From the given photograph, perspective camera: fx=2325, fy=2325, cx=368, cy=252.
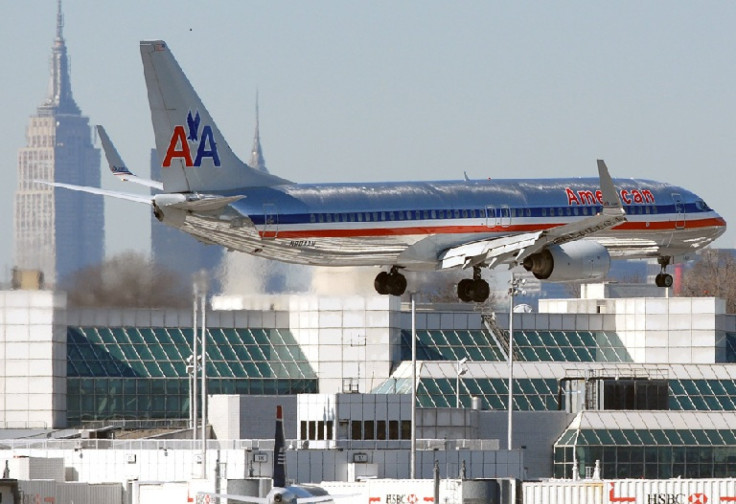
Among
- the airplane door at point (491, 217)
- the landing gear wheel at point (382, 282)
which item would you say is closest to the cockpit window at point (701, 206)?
the airplane door at point (491, 217)

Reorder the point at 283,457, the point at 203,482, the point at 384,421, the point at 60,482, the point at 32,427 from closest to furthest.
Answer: the point at 283,457, the point at 203,482, the point at 60,482, the point at 384,421, the point at 32,427

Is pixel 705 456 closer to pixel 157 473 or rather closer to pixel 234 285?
pixel 234 285

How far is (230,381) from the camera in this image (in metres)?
163

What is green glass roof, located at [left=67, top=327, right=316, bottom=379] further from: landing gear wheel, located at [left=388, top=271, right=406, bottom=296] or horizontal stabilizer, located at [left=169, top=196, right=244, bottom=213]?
horizontal stabilizer, located at [left=169, top=196, right=244, bottom=213]

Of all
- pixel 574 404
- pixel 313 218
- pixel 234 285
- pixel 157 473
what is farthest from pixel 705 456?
pixel 313 218

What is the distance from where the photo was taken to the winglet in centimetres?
9888

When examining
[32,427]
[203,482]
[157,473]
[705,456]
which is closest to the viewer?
[203,482]

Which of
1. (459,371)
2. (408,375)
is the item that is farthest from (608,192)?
(408,375)

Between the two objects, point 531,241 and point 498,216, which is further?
point 498,216

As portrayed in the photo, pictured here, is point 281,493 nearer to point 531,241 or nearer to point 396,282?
point 531,241

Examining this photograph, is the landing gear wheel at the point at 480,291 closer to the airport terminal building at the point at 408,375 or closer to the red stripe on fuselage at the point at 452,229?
the red stripe on fuselage at the point at 452,229

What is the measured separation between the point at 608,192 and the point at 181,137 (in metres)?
18.7

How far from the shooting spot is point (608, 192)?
100250 millimetres

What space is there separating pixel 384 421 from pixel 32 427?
104 ft
